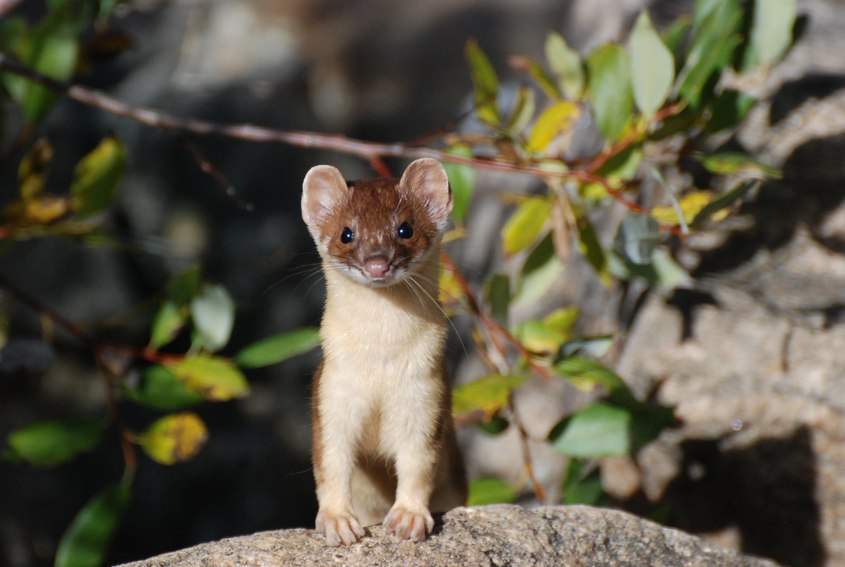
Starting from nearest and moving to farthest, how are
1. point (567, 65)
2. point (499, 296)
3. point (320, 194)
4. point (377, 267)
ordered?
point (377, 267) → point (320, 194) → point (499, 296) → point (567, 65)

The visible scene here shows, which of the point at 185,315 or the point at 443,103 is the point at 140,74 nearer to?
the point at 443,103

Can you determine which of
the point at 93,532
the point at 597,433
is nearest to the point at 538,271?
the point at 597,433

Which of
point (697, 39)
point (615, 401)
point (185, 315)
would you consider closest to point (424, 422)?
point (615, 401)

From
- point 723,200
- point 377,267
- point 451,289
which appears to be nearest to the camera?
point 377,267

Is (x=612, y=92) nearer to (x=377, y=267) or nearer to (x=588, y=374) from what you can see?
(x=588, y=374)

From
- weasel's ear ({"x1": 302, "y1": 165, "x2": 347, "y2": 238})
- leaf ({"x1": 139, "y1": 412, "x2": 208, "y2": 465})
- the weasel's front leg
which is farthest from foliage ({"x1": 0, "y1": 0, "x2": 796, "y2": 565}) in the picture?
weasel's ear ({"x1": 302, "y1": 165, "x2": 347, "y2": 238})

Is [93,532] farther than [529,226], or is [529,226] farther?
[529,226]

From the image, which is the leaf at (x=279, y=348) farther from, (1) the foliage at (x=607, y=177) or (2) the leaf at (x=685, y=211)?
(2) the leaf at (x=685, y=211)

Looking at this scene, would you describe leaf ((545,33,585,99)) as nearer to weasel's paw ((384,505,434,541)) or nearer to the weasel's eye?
the weasel's eye
